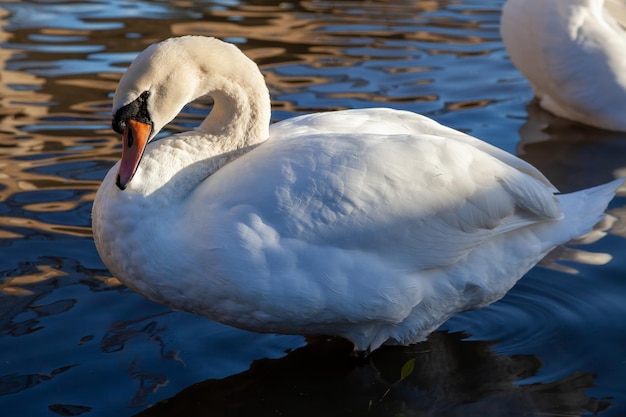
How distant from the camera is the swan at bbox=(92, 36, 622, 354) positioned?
3.84 m

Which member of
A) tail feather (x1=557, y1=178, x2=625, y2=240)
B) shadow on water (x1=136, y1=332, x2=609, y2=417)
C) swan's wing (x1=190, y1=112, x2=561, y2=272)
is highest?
swan's wing (x1=190, y1=112, x2=561, y2=272)

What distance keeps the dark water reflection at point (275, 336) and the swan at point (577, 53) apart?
0.25 m

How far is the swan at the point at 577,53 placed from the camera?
22.6 ft

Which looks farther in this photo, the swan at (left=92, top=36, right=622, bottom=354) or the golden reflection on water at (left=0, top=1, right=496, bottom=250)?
the golden reflection on water at (left=0, top=1, right=496, bottom=250)

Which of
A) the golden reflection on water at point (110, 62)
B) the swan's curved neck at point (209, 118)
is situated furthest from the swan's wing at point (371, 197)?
the golden reflection on water at point (110, 62)

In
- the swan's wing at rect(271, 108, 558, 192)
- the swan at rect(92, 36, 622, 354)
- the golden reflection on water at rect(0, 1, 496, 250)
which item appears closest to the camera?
the swan at rect(92, 36, 622, 354)

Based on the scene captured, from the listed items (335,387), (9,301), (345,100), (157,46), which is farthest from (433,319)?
(345,100)

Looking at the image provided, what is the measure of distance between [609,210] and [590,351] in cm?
156

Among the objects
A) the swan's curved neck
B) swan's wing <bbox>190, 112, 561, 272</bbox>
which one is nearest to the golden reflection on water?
the swan's curved neck

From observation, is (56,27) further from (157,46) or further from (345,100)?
(157,46)

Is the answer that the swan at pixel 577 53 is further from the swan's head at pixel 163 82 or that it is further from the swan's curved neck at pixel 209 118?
the swan's head at pixel 163 82

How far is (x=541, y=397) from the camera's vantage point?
4.16 metres

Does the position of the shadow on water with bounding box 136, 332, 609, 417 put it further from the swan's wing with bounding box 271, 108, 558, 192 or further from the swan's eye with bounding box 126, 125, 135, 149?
the swan's eye with bounding box 126, 125, 135, 149

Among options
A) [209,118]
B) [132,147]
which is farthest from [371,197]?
[132,147]
